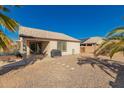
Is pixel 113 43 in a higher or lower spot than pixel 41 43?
lower

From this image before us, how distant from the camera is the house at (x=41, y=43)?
68.8 ft

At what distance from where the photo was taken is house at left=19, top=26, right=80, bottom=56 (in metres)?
21.0

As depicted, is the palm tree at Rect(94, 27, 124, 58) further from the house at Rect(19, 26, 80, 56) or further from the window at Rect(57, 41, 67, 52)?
the window at Rect(57, 41, 67, 52)

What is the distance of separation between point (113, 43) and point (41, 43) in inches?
633

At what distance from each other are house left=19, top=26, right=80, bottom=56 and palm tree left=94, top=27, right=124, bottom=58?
38.7ft

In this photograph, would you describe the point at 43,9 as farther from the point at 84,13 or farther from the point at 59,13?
the point at 84,13

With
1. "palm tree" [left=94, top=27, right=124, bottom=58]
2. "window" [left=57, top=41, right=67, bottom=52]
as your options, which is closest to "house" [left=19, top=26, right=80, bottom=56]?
"window" [left=57, top=41, right=67, bottom=52]

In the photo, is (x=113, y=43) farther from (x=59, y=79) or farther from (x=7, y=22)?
(x=7, y=22)

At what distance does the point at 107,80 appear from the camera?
984 cm

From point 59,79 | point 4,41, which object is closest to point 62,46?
point 59,79

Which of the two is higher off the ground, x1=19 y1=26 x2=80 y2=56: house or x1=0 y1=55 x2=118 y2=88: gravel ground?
x1=19 y1=26 x2=80 y2=56: house

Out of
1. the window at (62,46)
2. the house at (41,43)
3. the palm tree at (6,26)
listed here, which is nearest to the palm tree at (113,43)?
the palm tree at (6,26)

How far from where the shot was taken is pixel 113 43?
32.1 feet
